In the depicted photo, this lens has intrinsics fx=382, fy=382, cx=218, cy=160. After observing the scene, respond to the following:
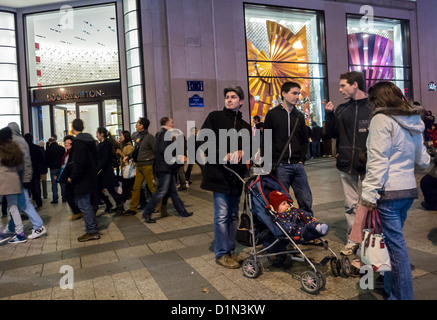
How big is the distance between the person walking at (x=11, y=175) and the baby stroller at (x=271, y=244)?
3.94 metres

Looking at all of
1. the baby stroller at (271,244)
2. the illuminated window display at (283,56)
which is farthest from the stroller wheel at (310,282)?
the illuminated window display at (283,56)

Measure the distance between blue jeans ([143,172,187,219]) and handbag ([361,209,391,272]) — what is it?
4.73 meters

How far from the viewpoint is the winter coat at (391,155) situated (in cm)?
292

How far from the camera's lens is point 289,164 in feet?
15.9

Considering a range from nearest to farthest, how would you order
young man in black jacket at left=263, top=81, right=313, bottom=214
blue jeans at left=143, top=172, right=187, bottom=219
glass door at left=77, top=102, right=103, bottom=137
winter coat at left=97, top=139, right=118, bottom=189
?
young man in black jacket at left=263, top=81, right=313, bottom=214 → blue jeans at left=143, top=172, right=187, bottom=219 → winter coat at left=97, top=139, right=118, bottom=189 → glass door at left=77, top=102, right=103, bottom=137

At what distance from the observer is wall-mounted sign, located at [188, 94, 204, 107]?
47.0 ft

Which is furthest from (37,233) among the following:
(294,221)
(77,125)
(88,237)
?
(294,221)

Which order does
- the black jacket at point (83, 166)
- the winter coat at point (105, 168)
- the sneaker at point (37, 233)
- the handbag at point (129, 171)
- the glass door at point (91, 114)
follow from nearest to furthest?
the black jacket at point (83, 166) < the sneaker at point (37, 233) < the winter coat at point (105, 168) < the handbag at point (129, 171) < the glass door at point (91, 114)

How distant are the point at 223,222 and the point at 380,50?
58.3ft

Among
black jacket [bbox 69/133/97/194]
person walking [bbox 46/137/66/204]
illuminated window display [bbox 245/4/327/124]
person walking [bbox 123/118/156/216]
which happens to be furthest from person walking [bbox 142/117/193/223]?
illuminated window display [bbox 245/4/327/124]

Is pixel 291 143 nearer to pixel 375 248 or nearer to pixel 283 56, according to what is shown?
pixel 375 248

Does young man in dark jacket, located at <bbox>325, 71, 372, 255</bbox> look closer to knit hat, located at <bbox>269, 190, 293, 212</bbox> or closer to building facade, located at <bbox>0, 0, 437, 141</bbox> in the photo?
knit hat, located at <bbox>269, 190, 293, 212</bbox>

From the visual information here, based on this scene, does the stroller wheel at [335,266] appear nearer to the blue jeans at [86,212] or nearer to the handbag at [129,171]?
the blue jeans at [86,212]
